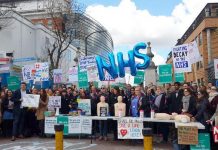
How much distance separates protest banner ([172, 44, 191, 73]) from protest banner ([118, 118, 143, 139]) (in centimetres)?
376

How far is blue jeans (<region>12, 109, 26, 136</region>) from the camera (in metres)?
14.8

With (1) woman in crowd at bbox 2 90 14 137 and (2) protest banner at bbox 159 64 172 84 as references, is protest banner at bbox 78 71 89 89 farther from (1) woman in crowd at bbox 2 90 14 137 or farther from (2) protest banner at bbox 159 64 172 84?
(1) woman in crowd at bbox 2 90 14 137

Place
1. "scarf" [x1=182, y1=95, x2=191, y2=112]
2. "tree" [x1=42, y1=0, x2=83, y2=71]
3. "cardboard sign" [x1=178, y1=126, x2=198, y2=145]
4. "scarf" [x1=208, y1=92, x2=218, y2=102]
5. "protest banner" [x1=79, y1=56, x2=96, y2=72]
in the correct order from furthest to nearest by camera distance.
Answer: "tree" [x1=42, y1=0, x2=83, y2=71] < "protest banner" [x1=79, y1=56, x2=96, y2=72] < "scarf" [x1=182, y1=95, x2=191, y2=112] < "scarf" [x1=208, y1=92, x2=218, y2=102] < "cardboard sign" [x1=178, y1=126, x2=198, y2=145]

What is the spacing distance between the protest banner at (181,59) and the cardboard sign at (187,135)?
18.4 ft

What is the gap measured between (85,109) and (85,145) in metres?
1.63

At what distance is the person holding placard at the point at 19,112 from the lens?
14768 mm

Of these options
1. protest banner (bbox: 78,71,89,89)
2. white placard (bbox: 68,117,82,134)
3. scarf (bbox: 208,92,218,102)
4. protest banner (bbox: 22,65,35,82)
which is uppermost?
protest banner (bbox: 22,65,35,82)

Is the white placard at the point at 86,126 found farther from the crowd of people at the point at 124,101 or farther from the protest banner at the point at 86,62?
the protest banner at the point at 86,62

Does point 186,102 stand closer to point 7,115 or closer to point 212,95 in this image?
point 212,95

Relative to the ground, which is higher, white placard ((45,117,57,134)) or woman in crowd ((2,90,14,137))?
woman in crowd ((2,90,14,137))

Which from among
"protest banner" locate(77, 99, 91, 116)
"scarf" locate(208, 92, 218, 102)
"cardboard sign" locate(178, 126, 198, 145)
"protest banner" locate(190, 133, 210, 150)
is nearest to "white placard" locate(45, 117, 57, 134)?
"protest banner" locate(77, 99, 91, 116)

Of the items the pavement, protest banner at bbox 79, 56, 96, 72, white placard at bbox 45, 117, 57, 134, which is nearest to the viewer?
the pavement

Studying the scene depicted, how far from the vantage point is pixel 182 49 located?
15844mm

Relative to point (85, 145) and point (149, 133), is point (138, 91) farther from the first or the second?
point (149, 133)
